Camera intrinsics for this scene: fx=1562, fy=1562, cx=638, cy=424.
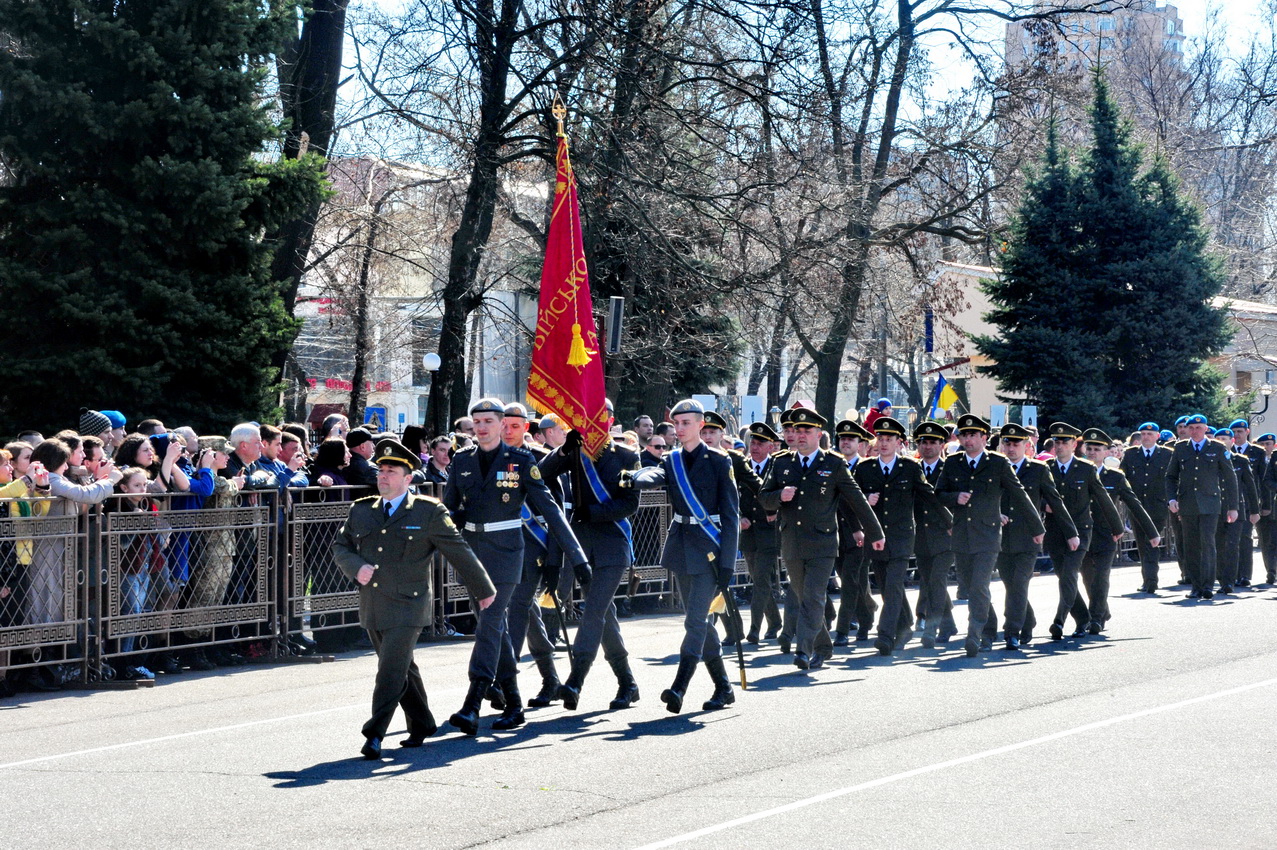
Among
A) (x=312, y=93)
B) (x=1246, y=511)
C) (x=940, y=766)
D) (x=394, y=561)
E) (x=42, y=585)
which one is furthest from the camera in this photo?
(x=312, y=93)

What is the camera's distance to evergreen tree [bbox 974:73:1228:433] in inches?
1204

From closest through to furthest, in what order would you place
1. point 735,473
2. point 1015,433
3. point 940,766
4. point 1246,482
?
point 940,766 < point 735,473 < point 1015,433 < point 1246,482

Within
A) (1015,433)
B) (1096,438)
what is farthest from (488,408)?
(1096,438)

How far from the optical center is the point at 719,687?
10.1 m

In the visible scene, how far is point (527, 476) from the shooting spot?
9.55m

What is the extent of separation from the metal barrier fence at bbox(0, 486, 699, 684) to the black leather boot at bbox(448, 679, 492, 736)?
367 cm

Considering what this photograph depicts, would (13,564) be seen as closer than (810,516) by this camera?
Yes

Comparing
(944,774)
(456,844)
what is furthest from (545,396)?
(456,844)

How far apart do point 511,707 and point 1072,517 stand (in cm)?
721

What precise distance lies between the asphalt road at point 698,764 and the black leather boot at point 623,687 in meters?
0.14

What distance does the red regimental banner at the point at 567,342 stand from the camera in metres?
11.3

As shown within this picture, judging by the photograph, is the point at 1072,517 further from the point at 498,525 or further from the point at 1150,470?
the point at 498,525

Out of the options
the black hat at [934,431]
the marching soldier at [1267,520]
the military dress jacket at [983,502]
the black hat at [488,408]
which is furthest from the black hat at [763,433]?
the marching soldier at [1267,520]

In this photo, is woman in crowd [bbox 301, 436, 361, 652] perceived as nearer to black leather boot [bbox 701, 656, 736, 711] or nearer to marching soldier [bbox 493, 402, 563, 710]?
marching soldier [bbox 493, 402, 563, 710]
